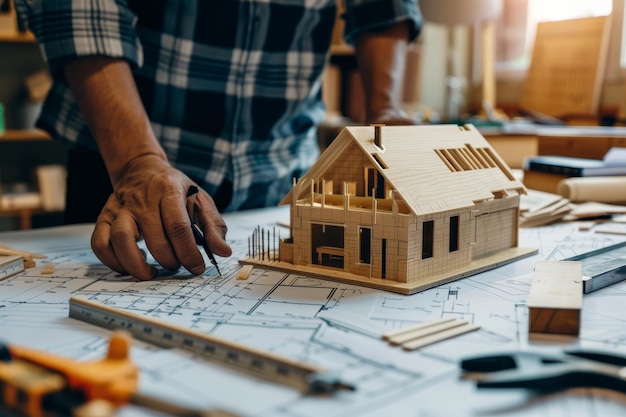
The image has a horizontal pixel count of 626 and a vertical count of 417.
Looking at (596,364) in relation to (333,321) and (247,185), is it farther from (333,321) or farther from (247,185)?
(247,185)

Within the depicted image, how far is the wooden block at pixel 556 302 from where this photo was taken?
0.74 meters

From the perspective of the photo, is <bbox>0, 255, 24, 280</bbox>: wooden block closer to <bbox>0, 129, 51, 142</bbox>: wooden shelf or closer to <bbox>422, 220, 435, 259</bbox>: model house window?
<bbox>422, 220, 435, 259</bbox>: model house window

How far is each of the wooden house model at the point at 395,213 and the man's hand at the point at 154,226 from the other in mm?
100

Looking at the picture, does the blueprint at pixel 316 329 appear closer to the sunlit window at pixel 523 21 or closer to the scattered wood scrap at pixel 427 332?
the scattered wood scrap at pixel 427 332

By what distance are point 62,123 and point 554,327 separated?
1.22 m

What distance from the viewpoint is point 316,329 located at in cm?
77

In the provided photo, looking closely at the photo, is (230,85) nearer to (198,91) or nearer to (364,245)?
(198,91)

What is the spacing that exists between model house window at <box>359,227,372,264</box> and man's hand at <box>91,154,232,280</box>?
208mm

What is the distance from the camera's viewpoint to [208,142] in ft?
5.15

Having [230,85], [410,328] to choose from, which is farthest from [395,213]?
[230,85]

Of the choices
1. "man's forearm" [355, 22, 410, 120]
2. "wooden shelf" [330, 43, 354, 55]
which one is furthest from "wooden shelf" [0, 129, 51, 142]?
"man's forearm" [355, 22, 410, 120]

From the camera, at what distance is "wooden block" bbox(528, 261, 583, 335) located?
0.74m

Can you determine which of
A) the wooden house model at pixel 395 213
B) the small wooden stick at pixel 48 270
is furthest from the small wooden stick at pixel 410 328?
the small wooden stick at pixel 48 270

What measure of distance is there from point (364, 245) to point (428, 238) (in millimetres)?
94
